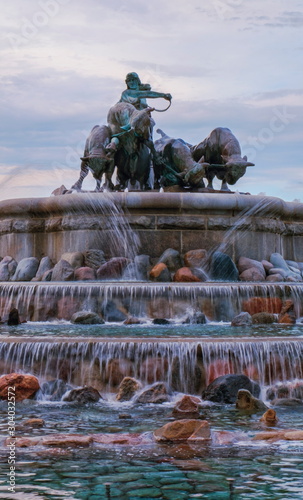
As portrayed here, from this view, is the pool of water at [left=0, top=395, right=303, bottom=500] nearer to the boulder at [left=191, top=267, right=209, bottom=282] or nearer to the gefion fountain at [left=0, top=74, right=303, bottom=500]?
the gefion fountain at [left=0, top=74, right=303, bottom=500]

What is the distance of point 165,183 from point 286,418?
1299 centimetres

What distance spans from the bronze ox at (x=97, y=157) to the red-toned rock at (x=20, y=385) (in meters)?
11.1

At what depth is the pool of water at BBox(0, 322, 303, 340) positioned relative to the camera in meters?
10.4

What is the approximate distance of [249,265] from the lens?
1641 centimetres

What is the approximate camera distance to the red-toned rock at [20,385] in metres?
8.45

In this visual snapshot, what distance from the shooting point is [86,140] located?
784 inches

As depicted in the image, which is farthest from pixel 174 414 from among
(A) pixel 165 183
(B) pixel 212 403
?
(A) pixel 165 183

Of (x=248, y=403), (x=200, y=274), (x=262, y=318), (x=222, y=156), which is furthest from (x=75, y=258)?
(x=248, y=403)

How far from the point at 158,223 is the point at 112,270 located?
188 cm

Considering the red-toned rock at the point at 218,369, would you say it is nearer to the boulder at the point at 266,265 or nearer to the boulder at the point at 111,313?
the boulder at the point at 111,313

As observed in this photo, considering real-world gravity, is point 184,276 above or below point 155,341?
above

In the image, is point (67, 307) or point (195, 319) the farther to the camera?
point (67, 307)

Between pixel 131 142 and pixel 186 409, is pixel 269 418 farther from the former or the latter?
pixel 131 142

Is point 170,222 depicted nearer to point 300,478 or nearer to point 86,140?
point 86,140
